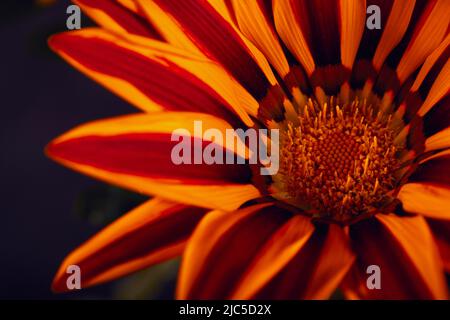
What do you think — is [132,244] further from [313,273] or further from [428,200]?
[428,200]

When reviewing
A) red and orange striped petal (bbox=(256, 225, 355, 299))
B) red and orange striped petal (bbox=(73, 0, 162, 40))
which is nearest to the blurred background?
red and orange striped petal (bbox=(73, 0, 162, 40))

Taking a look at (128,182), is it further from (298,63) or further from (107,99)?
(107,99)

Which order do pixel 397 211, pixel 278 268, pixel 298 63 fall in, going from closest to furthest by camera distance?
pixel 278 268, pixel 397 211, pixel 298 63

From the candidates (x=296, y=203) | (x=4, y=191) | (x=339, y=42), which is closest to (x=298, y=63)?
(x=339, y=42)

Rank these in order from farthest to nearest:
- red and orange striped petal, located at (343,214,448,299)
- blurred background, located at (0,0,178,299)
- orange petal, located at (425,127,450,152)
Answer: blurred background, located at (0,0,178,299) → orange petal, located at (425,127,450,152) → red and orange striped petal, located at (343,214,448,299)

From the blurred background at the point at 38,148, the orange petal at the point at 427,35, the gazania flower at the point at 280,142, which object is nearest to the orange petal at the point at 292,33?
the gazania flower at the point at 280,142

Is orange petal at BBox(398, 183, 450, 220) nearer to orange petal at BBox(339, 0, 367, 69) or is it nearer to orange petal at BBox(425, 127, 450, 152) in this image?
orange petal at BBox(425, 127, 450, 152)
